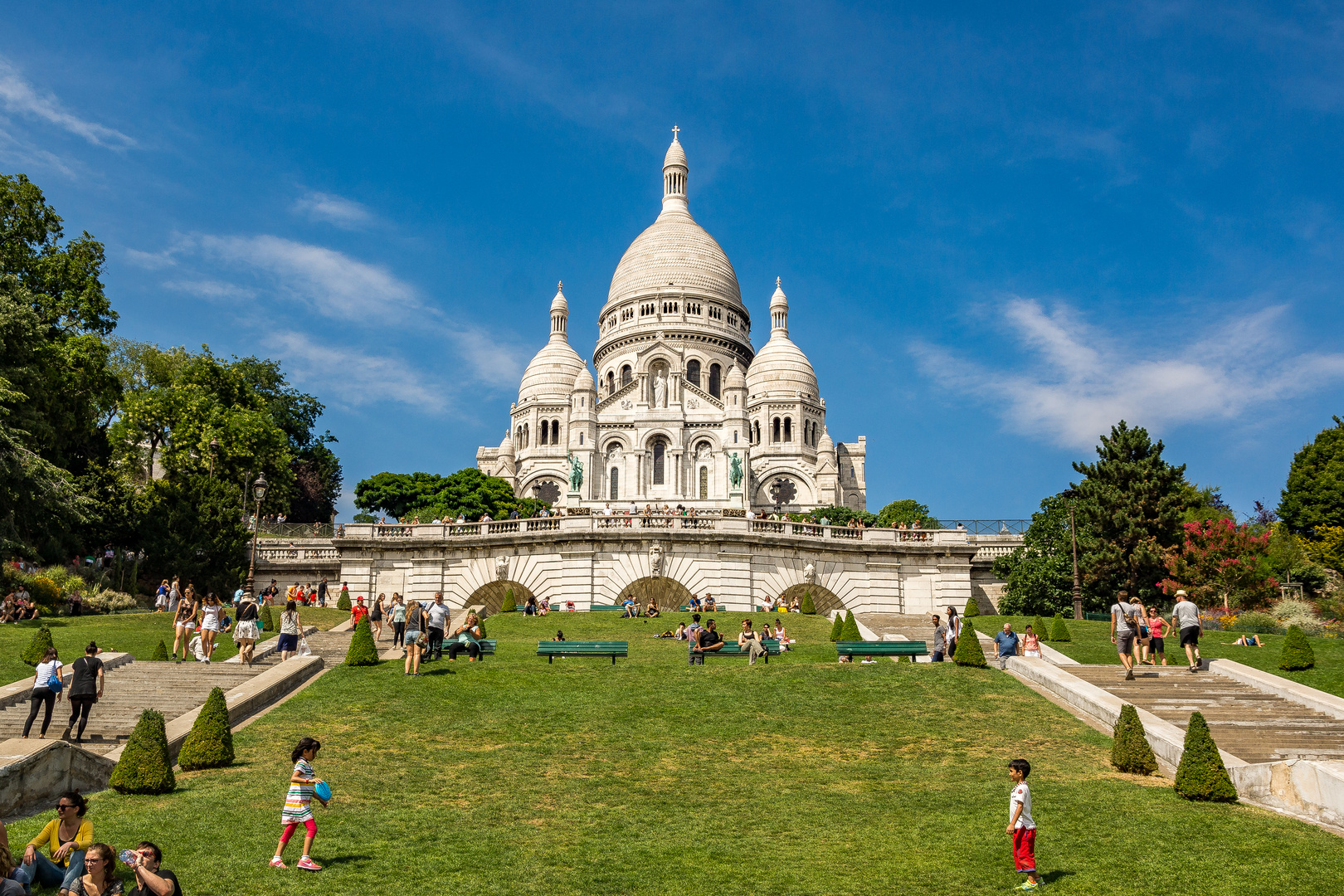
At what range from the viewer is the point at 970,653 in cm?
2216

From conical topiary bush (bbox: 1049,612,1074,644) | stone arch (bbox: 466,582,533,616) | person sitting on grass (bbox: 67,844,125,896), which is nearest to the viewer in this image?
person sitting on grass (bbox: 67,844,125,896)

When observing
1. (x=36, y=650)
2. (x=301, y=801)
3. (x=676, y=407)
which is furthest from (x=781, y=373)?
(x=301, y=801)

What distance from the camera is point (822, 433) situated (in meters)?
94.0

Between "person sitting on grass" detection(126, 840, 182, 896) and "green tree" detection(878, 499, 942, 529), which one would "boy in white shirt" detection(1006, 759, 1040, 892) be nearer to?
"person sitting on grass" detection(126, 840, 182, 896)

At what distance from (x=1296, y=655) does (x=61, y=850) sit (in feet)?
68.9

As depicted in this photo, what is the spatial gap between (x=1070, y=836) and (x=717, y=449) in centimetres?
7344

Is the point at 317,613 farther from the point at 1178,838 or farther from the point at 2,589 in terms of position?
the point at 1178,838

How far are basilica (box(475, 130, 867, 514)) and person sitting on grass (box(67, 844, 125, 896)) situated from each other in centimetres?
6486

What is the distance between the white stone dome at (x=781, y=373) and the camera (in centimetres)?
9488

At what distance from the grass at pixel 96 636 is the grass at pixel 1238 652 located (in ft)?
62.5

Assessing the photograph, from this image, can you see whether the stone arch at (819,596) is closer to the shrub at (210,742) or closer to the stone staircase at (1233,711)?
the stone staircase at (1233,711)

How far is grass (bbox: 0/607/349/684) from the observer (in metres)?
23.0

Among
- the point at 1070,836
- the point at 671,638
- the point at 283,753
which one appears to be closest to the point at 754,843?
the point at 1070,836

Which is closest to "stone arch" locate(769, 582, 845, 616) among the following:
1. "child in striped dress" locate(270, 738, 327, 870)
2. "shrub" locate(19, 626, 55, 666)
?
"shrub" locate(19, 626, 55, 666)
